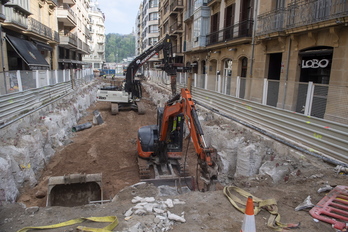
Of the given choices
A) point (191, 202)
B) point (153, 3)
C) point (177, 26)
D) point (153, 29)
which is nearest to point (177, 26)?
point (177, 26)

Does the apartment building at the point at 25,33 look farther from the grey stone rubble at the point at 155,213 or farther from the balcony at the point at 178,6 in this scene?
the grey stone rubble at the point at 155,213

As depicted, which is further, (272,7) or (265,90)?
(272,7)

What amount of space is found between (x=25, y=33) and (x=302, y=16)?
19.3 metres

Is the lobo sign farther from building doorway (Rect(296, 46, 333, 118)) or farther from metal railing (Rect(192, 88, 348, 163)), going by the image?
metal railing (Rect(192, 88, 348, 163))

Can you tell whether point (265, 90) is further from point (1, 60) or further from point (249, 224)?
point (1, 60)

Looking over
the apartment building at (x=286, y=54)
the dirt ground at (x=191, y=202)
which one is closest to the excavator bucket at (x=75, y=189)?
the dirt ground at (x=191, y=202)

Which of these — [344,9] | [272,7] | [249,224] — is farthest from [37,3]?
[249,224]

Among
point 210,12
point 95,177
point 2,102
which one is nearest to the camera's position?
point 95,177

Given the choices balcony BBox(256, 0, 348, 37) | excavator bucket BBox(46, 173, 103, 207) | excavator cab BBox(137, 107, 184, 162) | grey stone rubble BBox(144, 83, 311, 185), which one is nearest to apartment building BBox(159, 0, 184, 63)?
balcony BBox(256, 0, 348, 37)

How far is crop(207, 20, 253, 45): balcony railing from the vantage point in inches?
596

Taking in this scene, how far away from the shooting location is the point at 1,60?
1596 cm

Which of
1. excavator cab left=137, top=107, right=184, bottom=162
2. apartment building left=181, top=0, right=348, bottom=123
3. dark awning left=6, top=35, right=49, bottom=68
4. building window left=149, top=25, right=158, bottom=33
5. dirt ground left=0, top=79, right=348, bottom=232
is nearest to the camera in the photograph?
dirt ground left=0, top=79, right=348, bottom=232

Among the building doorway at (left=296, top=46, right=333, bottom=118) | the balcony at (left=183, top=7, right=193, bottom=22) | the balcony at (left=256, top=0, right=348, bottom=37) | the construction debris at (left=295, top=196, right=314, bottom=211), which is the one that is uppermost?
the balcony at (left=183, top=7, right=193, bottom=22)

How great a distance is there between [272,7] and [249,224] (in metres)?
13.0
